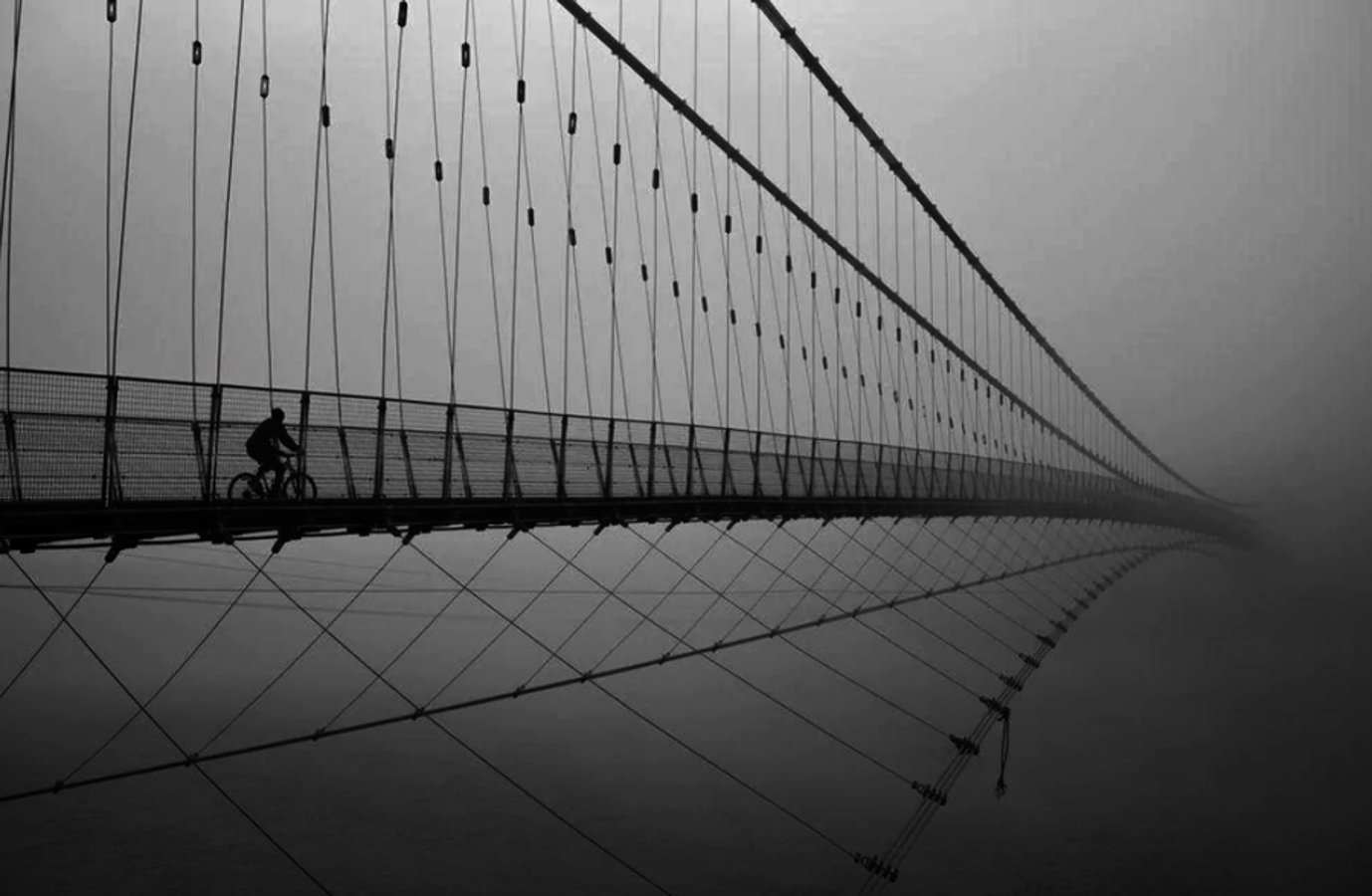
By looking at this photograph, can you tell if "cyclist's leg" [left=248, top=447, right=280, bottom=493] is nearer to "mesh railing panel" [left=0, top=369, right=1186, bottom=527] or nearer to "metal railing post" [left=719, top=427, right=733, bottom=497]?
"mesh railing panel" [left=0, top=369, right=1186, bottom=527]

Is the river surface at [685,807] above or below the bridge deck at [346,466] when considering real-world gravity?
below

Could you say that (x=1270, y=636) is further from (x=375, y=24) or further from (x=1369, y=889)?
(x=375, y=24)

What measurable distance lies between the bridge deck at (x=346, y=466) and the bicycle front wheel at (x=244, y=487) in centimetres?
9

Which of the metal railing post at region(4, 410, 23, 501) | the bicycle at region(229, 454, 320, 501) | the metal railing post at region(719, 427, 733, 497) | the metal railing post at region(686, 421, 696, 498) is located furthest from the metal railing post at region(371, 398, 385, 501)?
the metal railing post at region(719, 427, 733, 497)

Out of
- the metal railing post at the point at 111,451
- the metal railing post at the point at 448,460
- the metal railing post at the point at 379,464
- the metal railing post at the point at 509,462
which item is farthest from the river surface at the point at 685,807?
the metal railing post at the point at 111,451

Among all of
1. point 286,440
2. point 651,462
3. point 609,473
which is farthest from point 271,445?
point 651,462

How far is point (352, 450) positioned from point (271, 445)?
103cm

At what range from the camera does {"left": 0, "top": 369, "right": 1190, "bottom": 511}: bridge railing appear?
8.51m

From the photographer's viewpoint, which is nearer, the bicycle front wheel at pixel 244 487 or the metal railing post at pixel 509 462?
the bicycle front wheel at pixel 244 487

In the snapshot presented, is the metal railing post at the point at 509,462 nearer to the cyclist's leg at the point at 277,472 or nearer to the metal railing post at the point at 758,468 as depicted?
the cyclist's leg at the point at 277,472

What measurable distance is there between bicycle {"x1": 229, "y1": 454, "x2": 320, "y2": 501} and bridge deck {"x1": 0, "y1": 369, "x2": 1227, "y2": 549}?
9 cm

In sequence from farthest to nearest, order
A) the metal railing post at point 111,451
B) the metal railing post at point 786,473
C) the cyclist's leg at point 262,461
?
1. the metal railing post at point 786,473
2. the cyclist's leg at point 262,461
3. the metal railing post at point 111,451

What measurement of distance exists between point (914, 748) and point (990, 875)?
8414mm

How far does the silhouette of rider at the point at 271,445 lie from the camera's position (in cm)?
1002
